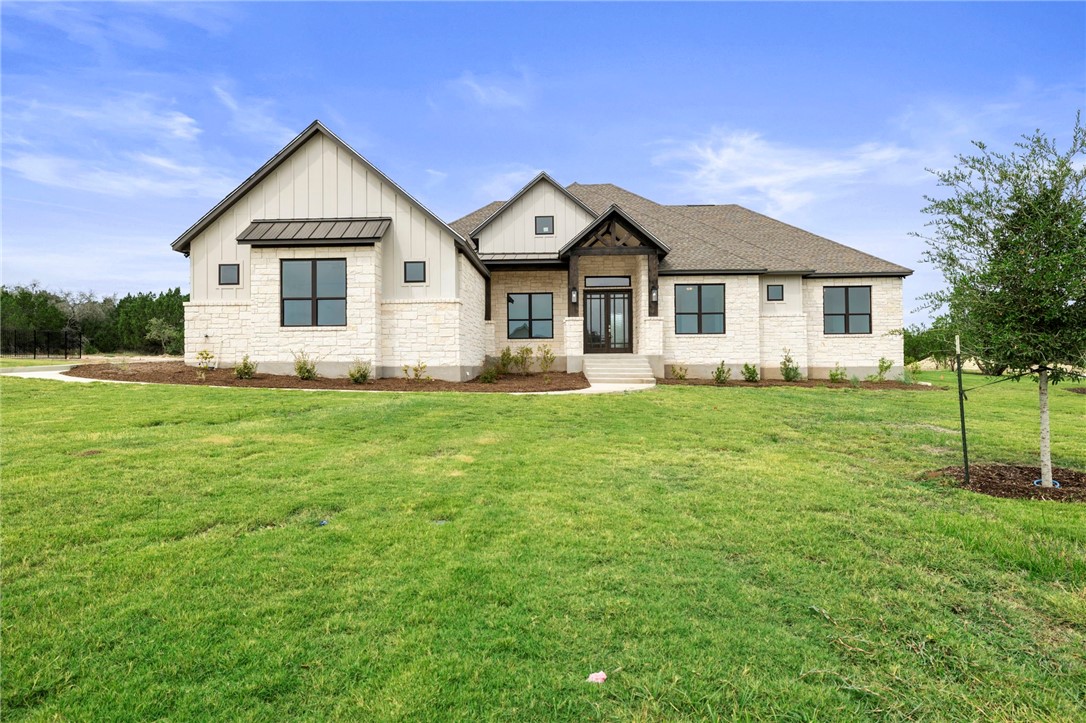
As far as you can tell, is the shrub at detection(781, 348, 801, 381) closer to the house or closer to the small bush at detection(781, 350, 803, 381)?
the small bush at detection(781, 350, 803, 381)

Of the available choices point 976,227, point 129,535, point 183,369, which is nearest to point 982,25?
point 976,227

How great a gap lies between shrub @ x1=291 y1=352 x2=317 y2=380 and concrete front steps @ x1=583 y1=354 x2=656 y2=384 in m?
8.79

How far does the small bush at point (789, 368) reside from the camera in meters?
19.6

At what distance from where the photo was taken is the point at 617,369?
1797cm

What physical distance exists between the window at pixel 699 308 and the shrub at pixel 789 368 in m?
2.76

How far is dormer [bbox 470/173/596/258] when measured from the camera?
68.0ft

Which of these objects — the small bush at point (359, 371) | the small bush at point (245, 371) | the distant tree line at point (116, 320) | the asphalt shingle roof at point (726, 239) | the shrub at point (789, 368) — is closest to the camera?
the small bush at point (245, 371)

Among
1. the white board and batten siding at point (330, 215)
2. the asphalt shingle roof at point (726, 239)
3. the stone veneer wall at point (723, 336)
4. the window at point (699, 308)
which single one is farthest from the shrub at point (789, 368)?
the white board and batten siding at point (330, 215)

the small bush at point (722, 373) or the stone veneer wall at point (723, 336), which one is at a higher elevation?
the stone veneer wall at point (723, 336)

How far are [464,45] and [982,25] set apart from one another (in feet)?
43.0

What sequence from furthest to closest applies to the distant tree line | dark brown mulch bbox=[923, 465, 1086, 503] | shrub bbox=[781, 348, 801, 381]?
1. the distant tree line
2. shrub bbox=[781, 348, 801, 381]
3. dark brown mulch bbox=[923, 465, 1086, 503]

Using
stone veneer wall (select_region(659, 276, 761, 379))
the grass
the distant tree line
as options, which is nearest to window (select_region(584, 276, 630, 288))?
stone veneer wall (select_region(659, 276, 761, 379))

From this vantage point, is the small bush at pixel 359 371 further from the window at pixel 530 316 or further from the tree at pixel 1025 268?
the tree at pixel 1025 268

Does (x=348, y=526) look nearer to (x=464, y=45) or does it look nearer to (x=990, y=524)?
(x=990, y=524)
